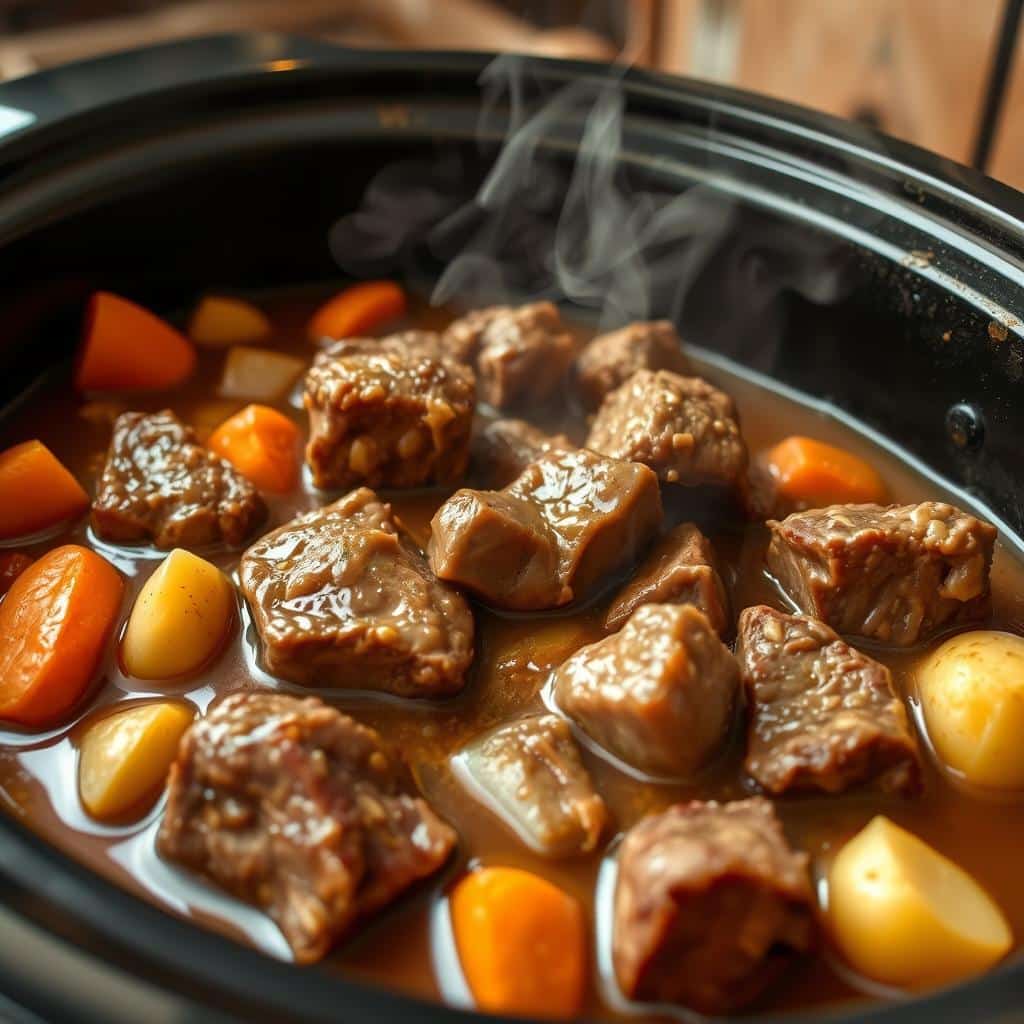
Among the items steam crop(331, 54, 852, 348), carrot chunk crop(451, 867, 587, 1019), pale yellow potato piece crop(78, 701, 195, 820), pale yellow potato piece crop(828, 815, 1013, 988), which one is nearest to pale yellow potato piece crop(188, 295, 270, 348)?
steam crop(331, 54, 852, 348)

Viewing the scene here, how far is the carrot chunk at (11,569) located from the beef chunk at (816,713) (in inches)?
61.2

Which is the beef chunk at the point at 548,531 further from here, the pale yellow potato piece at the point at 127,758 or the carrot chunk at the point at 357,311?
the carrot chunk at the point at 357,311

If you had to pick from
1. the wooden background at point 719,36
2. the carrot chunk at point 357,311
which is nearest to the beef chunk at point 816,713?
the carrot chunk at point 357,311

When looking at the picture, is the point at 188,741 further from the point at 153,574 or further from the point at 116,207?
the point at 116,207

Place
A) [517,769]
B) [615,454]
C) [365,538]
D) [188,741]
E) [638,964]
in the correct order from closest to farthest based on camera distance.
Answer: [638,964] < [188,741] < [517,769] < [365,538] < [615,454]

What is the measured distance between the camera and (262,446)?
9.52 feet

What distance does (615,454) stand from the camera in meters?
2.70

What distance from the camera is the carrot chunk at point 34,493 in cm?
270

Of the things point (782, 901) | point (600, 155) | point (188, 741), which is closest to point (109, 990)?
point (188, 741)

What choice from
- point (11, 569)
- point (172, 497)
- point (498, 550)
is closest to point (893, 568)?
point (498, 550)

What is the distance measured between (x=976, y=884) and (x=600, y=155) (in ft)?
7.11

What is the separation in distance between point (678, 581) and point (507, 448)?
0.66m

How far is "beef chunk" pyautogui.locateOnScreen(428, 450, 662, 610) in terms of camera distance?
2.38 meters

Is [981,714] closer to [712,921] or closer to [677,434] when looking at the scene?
[712,921]
